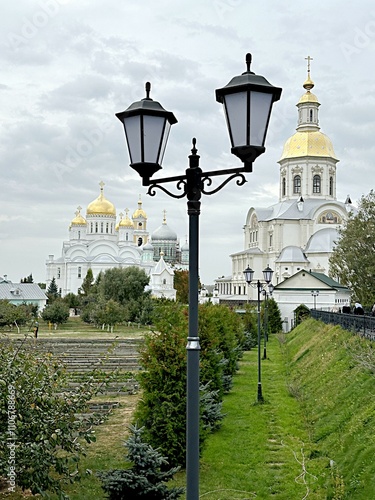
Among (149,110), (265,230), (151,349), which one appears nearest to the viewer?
(149,110)

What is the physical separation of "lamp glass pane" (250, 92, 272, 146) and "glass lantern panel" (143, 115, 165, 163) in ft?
2.13

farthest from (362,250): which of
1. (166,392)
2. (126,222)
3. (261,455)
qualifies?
(126,222)

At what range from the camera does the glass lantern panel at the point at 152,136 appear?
13.9ft

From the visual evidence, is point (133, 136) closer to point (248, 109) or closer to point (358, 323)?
point (248, 109)

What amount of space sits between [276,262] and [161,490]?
5200cm

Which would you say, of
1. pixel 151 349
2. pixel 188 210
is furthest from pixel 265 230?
pixel 188 210

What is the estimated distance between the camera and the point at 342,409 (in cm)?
Answer: 1138

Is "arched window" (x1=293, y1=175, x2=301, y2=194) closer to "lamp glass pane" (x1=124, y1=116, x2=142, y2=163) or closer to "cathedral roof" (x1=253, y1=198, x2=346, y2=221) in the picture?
"cathedral roof" (x1=253, y1=198, x2=346, y2=221)

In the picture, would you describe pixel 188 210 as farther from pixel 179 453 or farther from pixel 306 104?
pixel 306 104

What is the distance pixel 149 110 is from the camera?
4.23m

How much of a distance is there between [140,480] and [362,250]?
95.0ft

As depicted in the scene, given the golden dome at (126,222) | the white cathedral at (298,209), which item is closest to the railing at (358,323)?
the white cathedral at (298,209)

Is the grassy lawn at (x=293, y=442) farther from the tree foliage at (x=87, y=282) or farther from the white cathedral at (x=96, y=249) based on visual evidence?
the white cathedral at (x=96, y=249)

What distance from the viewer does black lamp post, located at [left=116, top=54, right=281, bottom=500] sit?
13.1ft
